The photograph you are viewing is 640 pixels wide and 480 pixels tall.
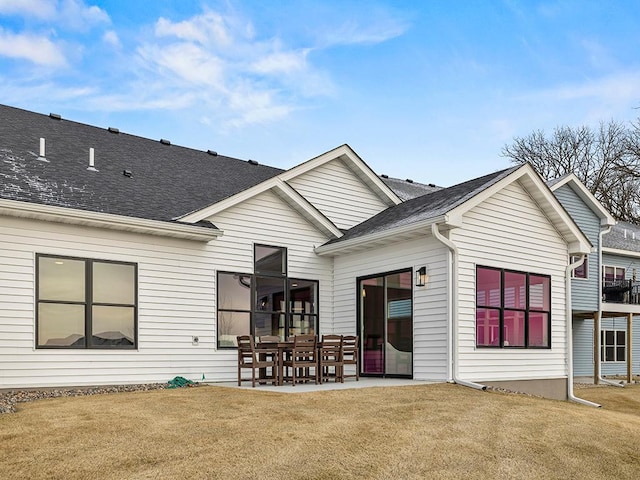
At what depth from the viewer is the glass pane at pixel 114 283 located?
10633 millimetres

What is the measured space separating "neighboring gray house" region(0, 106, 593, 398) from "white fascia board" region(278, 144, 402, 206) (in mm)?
54

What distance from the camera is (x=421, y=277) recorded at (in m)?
11.3

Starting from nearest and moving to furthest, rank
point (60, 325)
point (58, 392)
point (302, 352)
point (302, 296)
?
1. point (58, 392)
2. point (60, 325)
3. point (302, 352)
4. point (302, 296)

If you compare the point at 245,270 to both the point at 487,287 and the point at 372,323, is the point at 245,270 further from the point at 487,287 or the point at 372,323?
the point at 487,287

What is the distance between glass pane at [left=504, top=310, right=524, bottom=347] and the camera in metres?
11.9

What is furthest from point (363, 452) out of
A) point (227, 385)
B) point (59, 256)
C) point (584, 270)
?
point (584, 270)

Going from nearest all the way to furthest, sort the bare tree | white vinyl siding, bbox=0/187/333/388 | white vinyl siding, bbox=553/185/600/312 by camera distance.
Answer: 1. white vinyl siding, bbox=0/187/333/388
2. white vinyl siding, bbox=553/185/600/312
3. the bare tree

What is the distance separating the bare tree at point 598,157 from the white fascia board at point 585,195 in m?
11.5

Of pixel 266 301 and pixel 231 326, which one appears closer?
pixel 231 326

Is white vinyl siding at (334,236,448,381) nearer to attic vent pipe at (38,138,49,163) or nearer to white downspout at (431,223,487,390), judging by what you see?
white downspout at (431,223,487,390)

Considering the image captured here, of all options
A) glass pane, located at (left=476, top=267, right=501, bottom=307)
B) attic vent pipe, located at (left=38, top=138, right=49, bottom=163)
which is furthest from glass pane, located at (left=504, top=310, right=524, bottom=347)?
attic vent pipe, located at (left=38, top=138, right=49, bottom=163)

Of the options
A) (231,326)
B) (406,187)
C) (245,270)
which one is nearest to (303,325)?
(231,326)

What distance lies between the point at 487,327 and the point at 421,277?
152 cm

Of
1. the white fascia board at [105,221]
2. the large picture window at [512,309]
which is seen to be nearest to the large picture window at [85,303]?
the white fascia board at [105,221]
